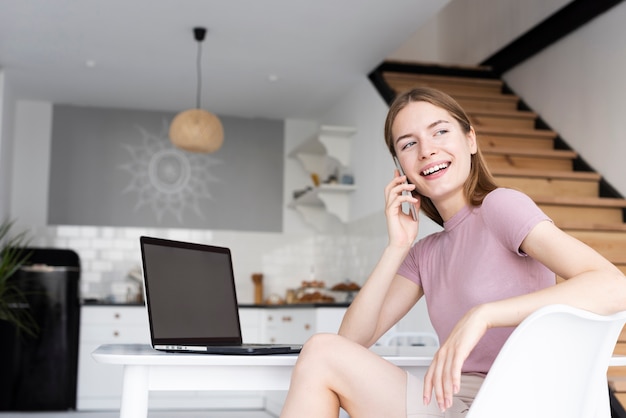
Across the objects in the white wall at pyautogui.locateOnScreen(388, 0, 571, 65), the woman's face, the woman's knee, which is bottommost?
the woman's knee

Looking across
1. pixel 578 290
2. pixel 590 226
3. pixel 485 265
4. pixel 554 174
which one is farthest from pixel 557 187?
pixel 578 290

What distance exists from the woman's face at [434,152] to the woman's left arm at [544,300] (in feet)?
1.02

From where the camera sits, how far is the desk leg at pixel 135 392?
1373 millimetres

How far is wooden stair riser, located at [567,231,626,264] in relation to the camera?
3.98m

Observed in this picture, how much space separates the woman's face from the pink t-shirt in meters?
0.06

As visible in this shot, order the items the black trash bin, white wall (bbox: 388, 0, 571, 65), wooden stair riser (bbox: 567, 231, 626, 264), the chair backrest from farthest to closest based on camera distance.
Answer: white wall (bbox: 388, 0, 571, 65) < the black trash bin < wooden stair riser (bbox: 567, 231, 626, 264) < the chair backrest

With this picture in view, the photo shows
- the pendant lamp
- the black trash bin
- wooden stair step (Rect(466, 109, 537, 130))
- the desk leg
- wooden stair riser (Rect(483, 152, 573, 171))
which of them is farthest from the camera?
the black trash bin

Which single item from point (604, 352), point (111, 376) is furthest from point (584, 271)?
point (111, 376)

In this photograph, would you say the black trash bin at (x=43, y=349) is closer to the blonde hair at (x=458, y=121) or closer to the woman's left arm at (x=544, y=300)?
the blonde hair at (x=458, y=121)

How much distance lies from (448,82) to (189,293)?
4455 mm

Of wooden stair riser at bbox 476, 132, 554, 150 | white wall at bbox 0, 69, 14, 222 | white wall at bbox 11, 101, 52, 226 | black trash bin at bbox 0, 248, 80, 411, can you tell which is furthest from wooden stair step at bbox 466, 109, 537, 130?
white wall at bbox 11, 101, 52, 226

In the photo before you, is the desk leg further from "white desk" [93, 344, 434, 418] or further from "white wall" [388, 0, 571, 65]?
"white wall" [388, 0, 571, 65]

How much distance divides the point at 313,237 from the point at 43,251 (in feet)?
7.35

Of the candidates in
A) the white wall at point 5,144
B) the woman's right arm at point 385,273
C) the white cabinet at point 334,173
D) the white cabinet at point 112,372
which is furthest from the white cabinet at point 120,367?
the woman's right arm at point 385,273
